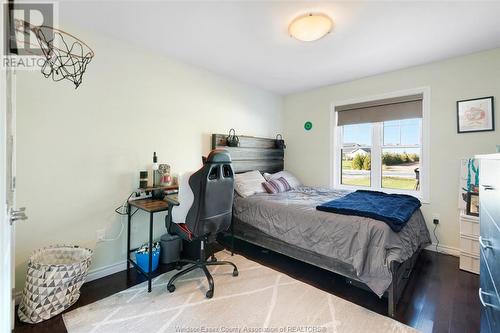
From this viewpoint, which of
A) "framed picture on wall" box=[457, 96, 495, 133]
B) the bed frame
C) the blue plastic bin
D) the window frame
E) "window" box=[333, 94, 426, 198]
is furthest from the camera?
"window" box=[333, 94, 426, 198]

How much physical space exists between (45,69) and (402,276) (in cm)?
371

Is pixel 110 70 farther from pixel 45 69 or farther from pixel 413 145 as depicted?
pixel 413 145

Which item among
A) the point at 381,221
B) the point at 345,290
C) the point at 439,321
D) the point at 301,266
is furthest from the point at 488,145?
the point at 301,266

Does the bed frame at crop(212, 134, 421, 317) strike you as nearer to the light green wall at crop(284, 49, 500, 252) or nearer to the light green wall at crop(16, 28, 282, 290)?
the light green wall at crop(16, 28, 282, 290)

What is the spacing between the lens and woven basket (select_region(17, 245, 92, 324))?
1683 mm

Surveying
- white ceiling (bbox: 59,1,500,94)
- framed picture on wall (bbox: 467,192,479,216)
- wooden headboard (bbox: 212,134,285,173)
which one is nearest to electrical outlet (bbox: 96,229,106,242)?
wooden headboard (bbox: 212,134,285,173)

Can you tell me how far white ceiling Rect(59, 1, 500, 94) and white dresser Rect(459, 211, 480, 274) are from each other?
1.98 meters

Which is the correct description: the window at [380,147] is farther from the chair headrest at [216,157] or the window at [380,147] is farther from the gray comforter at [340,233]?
the chair headrest at [216,157]

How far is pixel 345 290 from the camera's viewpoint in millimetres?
2162

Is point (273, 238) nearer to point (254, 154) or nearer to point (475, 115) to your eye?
point (254, 154)

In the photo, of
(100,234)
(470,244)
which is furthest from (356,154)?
(100,234)

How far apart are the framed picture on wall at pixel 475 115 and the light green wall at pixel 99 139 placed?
3360mm

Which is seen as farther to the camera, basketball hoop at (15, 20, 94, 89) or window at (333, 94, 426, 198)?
window at (333, 94, 426, 198)

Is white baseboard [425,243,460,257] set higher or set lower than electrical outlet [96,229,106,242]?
lower
